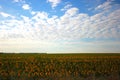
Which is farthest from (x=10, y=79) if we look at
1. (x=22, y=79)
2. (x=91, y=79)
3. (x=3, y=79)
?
(x=91, y=79)

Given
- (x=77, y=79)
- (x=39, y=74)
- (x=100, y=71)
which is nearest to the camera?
(x=77, y=79)

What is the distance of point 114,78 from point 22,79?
17.6ft

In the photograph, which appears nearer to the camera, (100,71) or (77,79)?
(77,79)

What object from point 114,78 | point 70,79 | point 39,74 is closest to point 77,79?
point 70,79

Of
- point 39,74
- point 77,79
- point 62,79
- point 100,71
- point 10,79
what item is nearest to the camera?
point 62,79

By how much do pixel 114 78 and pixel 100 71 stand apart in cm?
683

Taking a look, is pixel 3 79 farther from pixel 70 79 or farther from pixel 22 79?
pixel 70 79

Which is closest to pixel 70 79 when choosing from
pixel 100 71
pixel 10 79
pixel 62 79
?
pixel 62 79

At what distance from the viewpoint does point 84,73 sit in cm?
1736

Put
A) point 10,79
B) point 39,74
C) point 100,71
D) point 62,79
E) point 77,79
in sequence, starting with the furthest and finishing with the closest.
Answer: point 100,71 → point 39,74 → point 10,79 → point 77,79 → point 62,79

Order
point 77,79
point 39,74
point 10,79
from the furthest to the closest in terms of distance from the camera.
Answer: point 39,74 < point 10,79 < point 77,79

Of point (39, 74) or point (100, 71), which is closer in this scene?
point (39, 74)

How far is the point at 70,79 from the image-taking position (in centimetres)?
1124

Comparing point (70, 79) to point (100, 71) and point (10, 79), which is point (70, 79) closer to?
point (10, 79)
